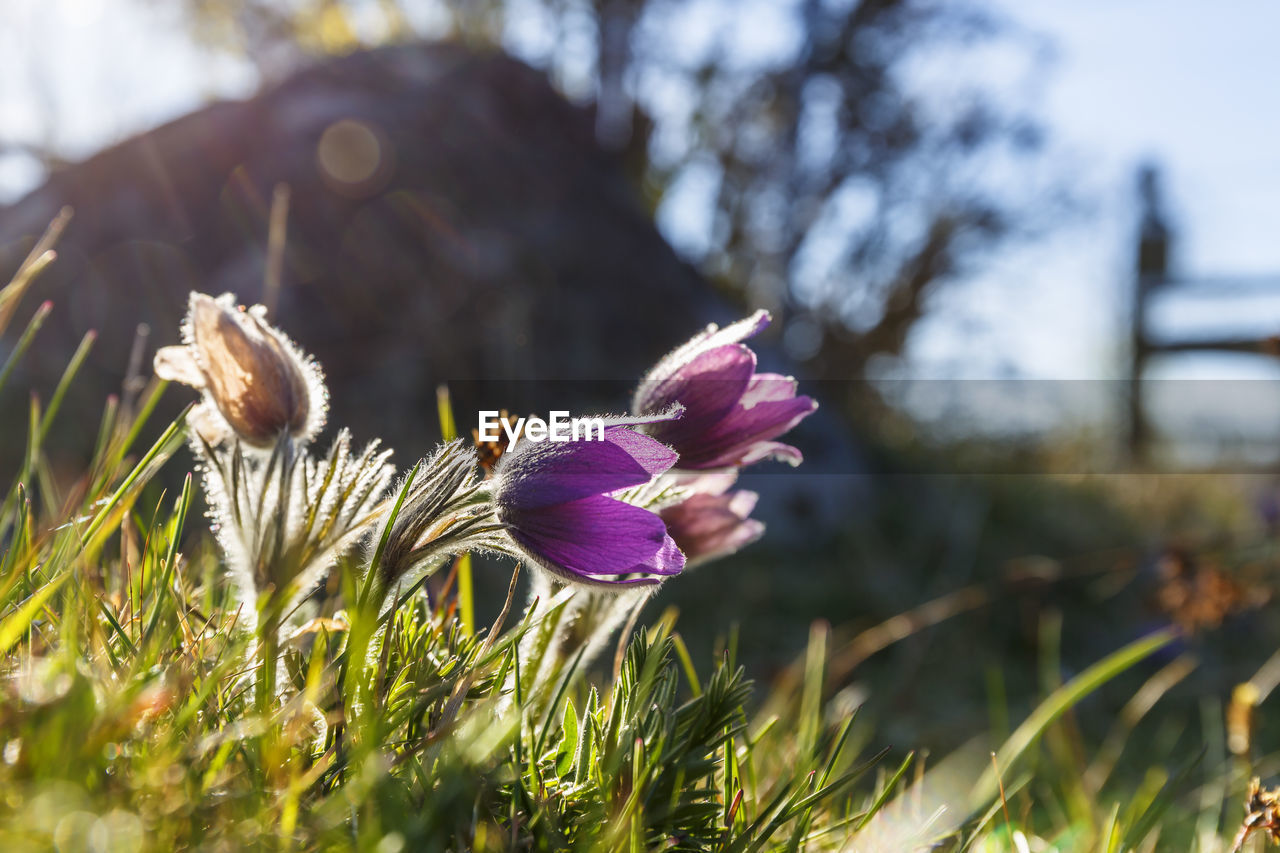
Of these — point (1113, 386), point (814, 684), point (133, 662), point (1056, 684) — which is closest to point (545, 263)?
point (1056, 684)

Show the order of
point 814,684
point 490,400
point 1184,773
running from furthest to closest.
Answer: point 490,400, point 814,684, point 1184,773

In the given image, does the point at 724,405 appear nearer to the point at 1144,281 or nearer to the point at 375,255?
the point at 375,255

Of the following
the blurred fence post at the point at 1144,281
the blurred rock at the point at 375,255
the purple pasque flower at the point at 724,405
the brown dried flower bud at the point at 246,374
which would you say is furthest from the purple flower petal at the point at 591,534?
the blurred fence post at the point at 1144,281

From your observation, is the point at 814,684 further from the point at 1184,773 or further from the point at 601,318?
the point at 601,318

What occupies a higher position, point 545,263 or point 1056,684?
point 545,263

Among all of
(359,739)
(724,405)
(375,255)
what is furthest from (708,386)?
(375,255)

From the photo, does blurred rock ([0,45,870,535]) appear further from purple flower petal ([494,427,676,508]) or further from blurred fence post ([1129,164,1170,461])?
blurred fence post ([1129,164,1170,461])
